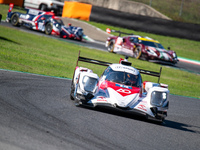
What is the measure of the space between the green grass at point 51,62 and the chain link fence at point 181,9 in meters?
11.5

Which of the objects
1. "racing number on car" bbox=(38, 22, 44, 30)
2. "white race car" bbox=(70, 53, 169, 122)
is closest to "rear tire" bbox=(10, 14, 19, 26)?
"racing number on car" bbox=(38, 22, 44, 30)

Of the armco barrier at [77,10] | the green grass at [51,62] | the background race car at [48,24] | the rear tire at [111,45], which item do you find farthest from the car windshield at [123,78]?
the armco barrier at [77,10]

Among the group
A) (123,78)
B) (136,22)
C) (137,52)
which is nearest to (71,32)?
(137,52)

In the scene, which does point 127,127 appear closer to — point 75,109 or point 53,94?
point 75,109

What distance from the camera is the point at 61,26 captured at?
74.9 ft

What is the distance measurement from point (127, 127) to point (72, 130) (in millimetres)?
1360

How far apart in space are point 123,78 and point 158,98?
1005mm

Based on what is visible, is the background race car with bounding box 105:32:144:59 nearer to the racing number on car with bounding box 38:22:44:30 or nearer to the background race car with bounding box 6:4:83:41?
the background race car with bounding box 6:4:83:41

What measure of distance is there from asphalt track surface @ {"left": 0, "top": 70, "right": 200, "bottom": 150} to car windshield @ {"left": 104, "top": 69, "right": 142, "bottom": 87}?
76cm

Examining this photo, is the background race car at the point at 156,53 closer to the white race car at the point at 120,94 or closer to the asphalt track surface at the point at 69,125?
the asphalt track surface at the point at 69,125

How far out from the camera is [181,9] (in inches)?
1165

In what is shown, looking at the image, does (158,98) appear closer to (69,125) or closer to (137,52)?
(69,125)

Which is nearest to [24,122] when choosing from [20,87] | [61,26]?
[20,87]

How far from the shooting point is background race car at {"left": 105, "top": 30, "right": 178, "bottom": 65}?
19547 mm
